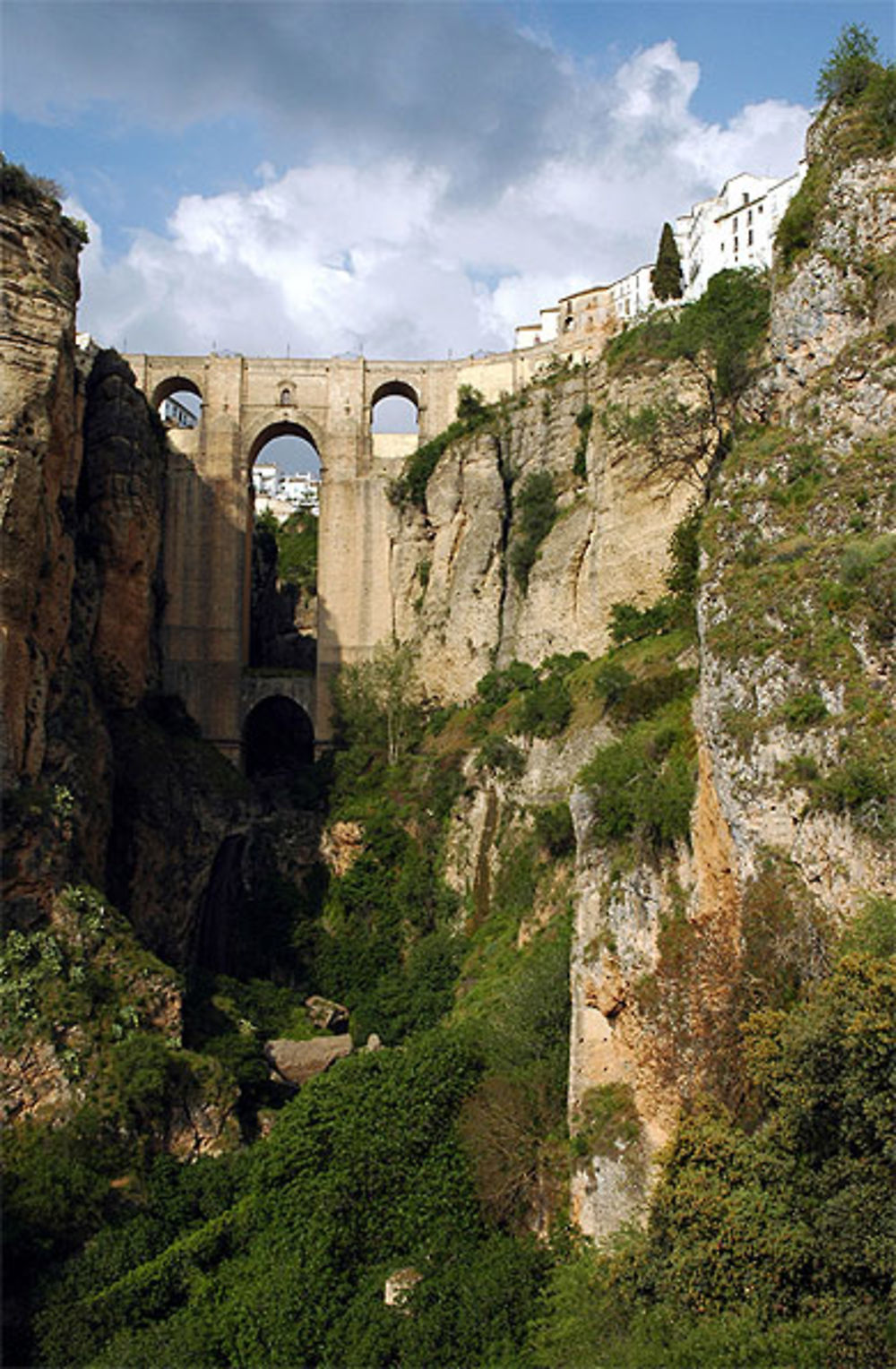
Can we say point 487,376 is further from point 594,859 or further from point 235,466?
point 594,859

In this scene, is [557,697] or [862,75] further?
[557,697]

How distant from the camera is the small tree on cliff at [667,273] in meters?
43.7

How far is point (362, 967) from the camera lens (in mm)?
33219

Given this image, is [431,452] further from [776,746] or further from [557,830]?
[776,746]

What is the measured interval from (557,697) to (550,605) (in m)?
5.26

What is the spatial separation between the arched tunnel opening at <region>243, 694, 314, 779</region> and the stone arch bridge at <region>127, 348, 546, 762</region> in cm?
289

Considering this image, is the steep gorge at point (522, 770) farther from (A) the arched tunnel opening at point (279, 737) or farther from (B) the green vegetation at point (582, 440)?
(A) the arched tunnel opening at point (279, 737)

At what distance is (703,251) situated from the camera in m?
53.4

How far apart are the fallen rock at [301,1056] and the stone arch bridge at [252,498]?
1320 centimetres

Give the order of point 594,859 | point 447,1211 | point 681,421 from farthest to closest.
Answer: point 681,421 → point 447,1211 → point 594,859

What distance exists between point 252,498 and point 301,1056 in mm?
22630

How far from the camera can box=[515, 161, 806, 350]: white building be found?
5038cm

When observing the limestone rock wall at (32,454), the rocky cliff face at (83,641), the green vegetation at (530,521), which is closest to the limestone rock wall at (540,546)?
the green vegetation at (530,521)

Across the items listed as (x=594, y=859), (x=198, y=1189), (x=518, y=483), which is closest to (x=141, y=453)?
(x=518, y=483)
